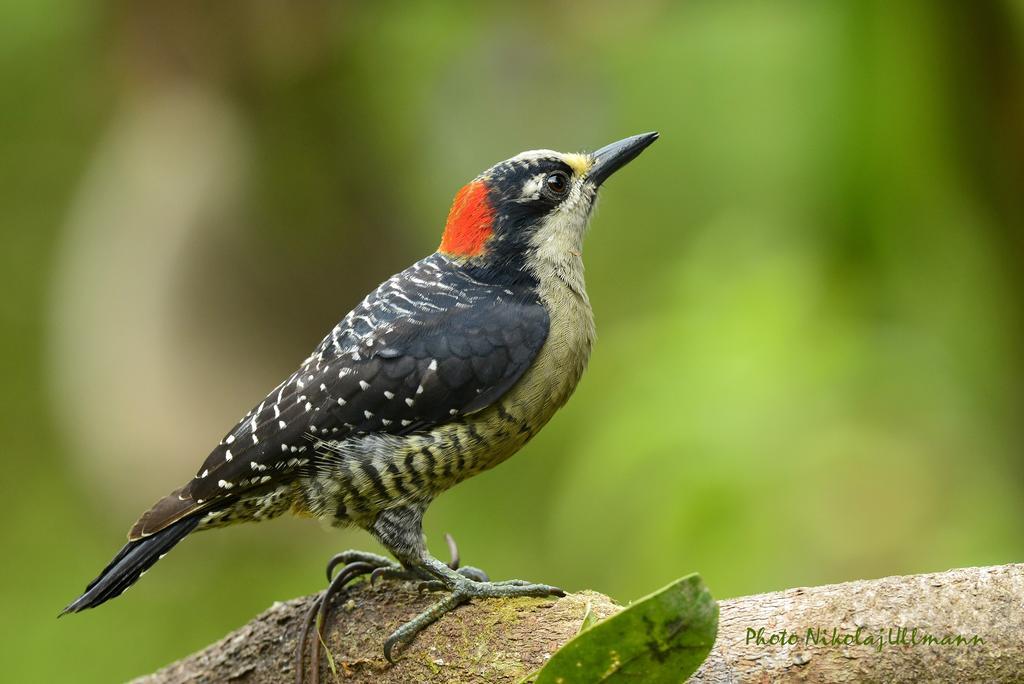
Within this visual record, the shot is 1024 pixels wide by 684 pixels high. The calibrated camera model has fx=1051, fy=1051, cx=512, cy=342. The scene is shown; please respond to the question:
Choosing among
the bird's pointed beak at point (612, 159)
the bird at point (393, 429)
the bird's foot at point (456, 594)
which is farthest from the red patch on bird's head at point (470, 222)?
the bird's foot at point (456, 594)

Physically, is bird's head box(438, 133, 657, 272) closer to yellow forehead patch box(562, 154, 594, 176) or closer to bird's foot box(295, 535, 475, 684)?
yellow forehead patch box(562, 154, 594, 176)

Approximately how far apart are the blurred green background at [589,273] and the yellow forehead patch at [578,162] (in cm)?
137

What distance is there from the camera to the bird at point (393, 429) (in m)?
2.47

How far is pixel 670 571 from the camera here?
3.68m

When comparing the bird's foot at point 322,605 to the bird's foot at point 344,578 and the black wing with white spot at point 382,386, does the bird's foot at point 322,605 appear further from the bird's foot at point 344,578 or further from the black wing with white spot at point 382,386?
the black wing with white spot at point 382,386

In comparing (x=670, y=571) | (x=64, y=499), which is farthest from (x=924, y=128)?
(x=64, y=499)

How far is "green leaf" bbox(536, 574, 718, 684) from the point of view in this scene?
157 centimetres

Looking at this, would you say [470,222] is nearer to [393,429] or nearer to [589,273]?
[393,429]

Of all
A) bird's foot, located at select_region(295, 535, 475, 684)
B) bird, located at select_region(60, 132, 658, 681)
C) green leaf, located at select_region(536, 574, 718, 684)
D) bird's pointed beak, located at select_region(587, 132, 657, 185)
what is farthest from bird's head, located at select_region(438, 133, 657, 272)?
green leaf, located at select_region(536, 574, 718, 684)

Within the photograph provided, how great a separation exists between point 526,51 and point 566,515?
303 cm

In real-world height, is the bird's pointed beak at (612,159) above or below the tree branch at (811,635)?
above

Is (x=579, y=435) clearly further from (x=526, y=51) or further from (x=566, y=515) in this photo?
(x=526, y=51)

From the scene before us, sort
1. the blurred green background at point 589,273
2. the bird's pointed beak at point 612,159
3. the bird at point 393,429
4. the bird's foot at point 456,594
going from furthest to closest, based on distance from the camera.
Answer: the blurred green background at point 589,273 → the bird's pointed beak at point 612,159 → the bird at point 393,429 → the bird's foot at point 456,594

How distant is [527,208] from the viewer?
2840 mm
